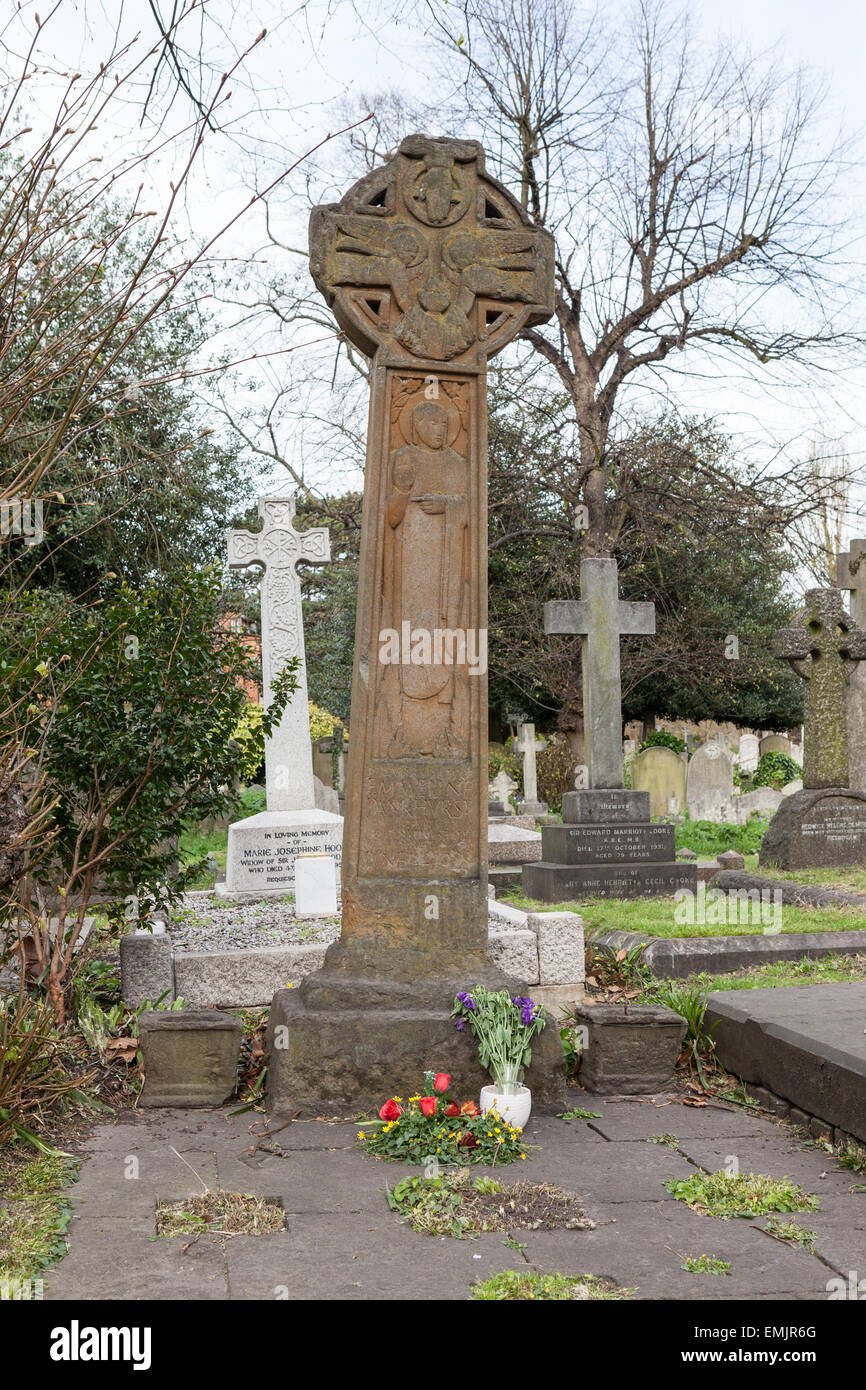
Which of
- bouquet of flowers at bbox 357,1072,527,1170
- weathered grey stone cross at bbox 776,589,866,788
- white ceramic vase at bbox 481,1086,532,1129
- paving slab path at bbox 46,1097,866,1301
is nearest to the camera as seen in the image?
paving slab path at bbox 46,1097,866,1301

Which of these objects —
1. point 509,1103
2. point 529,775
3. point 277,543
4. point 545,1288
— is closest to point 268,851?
point 277,543

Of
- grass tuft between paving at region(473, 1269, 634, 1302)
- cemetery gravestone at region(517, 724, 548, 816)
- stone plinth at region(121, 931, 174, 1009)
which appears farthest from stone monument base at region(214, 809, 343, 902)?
cemetery gravestone at region(517, 724, 548, 816)

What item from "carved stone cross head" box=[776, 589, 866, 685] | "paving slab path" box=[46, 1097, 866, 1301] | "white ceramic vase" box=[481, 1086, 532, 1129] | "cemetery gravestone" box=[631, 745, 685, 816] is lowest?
"paving slab path" box=[46, 1097, 866, 1301]

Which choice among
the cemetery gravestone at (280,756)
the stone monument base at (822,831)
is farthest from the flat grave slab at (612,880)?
the cemetery gravestone at (280,756)

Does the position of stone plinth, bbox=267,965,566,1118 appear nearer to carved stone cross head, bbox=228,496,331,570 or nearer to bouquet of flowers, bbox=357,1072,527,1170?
bouquet of flowers, bbox=357,1072,527,1170

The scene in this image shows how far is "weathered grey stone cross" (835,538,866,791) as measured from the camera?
47.3 feet

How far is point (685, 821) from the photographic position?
18469mm

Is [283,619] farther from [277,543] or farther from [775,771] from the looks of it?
[775,771]

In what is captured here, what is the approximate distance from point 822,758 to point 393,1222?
9.86m

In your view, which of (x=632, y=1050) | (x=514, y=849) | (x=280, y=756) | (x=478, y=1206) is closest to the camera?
(x=478, y=1206)

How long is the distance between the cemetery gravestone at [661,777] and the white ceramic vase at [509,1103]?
15.6m

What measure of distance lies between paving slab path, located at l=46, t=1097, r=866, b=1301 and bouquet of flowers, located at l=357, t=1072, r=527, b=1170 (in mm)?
98

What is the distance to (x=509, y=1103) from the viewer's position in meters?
4.66

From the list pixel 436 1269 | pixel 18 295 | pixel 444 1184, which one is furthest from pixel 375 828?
pixel 18 295
